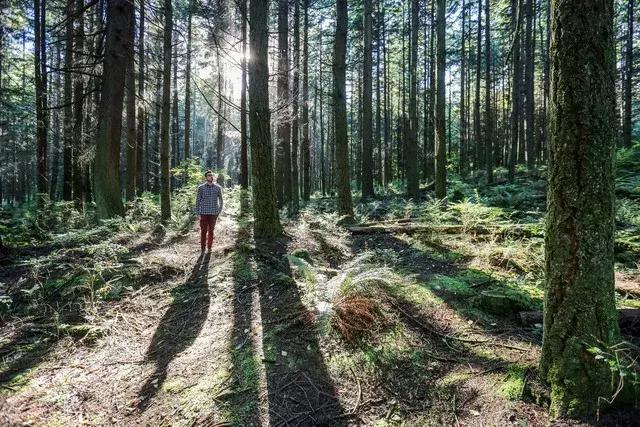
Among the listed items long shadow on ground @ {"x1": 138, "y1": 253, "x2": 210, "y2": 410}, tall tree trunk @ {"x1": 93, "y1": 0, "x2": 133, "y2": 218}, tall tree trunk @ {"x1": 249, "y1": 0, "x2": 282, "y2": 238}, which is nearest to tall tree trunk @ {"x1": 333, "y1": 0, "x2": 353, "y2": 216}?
tall tree trunk @ {"x1": 249, "y1": 0, "x2": 282, "y2": 238}

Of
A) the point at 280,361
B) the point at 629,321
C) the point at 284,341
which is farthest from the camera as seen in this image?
the point at 284,341

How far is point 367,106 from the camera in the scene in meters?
15.7

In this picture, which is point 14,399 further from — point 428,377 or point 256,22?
point 256,22

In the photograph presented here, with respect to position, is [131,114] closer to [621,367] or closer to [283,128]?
[283,128]

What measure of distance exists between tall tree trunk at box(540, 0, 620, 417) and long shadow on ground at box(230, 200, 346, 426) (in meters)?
1.80

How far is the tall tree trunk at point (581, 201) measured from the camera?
2445 mm

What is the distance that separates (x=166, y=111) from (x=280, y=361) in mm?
9084

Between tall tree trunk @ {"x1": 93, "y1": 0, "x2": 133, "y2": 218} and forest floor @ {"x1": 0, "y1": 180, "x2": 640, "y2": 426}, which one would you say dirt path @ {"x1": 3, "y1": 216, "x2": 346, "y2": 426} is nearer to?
forest floor @ {"x1": 0, "y1": 180, "x2": 640, "y2": 426}

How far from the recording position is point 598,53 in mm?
2434

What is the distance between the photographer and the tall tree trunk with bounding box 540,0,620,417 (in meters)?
2.45

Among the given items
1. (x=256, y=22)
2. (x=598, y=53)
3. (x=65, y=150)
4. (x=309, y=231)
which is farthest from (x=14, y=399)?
(x=65, y=150)

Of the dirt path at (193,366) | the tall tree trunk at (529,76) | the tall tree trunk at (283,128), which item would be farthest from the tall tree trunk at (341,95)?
the tall tree trunk at (529,76)

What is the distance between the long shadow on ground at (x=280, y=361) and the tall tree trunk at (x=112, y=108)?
628 cm

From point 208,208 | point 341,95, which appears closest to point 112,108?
point 208,208
